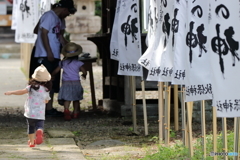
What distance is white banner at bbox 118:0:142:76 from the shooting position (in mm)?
7660

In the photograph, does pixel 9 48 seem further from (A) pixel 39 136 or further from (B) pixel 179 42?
(B) pixel 179 42

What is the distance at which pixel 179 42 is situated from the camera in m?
5.96

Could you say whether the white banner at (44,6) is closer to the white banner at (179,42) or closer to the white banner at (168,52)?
the white banner at (168,52)

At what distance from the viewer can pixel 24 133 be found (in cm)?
811

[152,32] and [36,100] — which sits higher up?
[152,32]

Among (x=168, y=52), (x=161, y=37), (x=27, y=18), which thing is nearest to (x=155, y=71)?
(x=168, y=52)

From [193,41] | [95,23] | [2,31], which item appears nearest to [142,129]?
[193,41]

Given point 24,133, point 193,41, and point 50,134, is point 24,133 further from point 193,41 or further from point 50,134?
point 193,41

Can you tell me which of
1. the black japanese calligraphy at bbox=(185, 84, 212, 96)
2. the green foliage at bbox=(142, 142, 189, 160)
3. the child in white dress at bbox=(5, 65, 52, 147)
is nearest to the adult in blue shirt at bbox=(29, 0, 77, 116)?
the child in white dress at bbox=(5, 65, 52, 147)

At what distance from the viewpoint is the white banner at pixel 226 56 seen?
458 centimetres

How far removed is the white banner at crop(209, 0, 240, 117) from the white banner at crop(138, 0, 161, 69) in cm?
221

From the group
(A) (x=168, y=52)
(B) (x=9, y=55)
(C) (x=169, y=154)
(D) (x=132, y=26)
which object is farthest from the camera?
(B) (x=9, y=55)

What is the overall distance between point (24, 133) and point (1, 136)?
397 mm

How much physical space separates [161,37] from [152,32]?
40 cm
